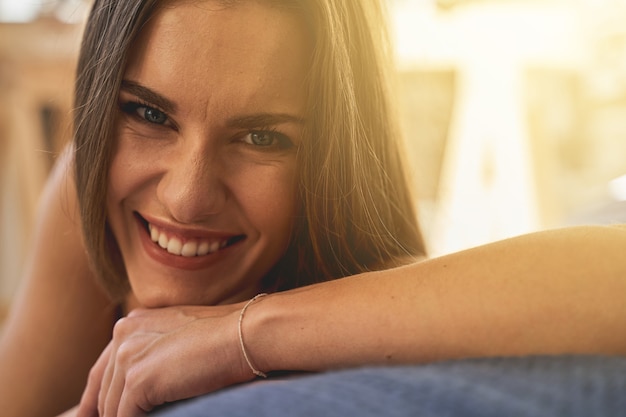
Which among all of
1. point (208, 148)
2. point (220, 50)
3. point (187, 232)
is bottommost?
point (187, 232)

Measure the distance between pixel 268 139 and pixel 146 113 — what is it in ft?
0.54

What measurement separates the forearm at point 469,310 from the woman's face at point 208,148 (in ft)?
0.65

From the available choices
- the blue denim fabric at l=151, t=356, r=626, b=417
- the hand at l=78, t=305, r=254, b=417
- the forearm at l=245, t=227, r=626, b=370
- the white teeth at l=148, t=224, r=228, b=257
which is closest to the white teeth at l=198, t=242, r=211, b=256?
the white teeth at l=148, t=224, r=228, b=257

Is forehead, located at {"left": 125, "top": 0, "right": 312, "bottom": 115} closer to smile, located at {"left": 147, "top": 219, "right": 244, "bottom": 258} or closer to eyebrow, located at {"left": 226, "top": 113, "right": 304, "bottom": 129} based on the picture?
eyebrow, located at {"left": 226, "top": 113, "right": 304, "bottom": 129}

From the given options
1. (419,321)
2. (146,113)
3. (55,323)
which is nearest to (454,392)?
(419,321)

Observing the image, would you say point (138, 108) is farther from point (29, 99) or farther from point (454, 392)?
point (29, 99)

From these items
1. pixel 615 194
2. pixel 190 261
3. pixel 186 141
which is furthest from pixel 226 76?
pixel 615 194

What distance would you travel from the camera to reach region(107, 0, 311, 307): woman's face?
87 cm

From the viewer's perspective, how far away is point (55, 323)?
131 cm

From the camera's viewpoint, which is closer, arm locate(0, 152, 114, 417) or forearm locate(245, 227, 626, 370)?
forearm locate(245, 227, 626, 370)

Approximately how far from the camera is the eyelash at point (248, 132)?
93 centimetres

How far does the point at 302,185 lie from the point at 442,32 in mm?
1546

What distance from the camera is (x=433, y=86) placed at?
255cm

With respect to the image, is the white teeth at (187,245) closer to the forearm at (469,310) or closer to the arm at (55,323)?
the forearm at (469,310)
